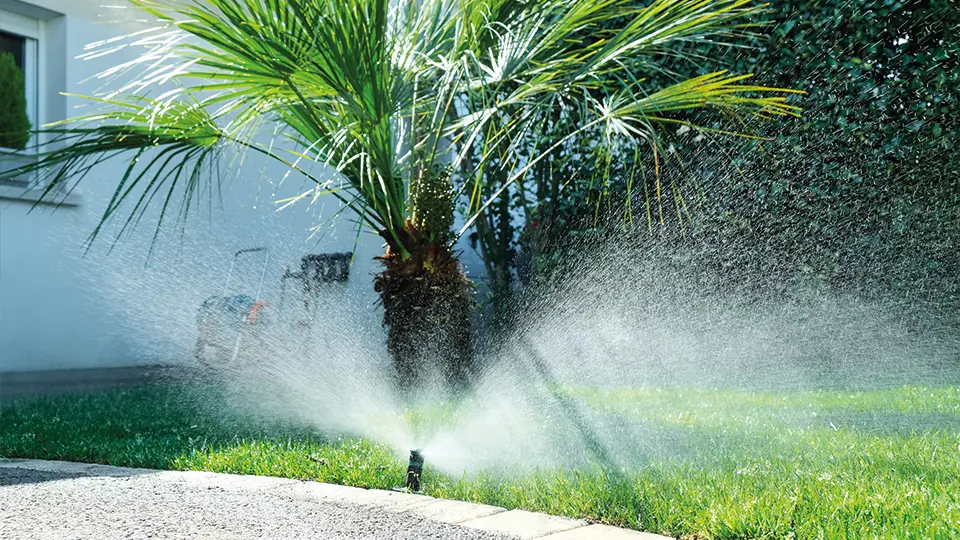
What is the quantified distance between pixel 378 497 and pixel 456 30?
103 inches

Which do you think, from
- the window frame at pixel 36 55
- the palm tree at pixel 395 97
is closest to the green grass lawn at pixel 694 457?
the palm tree at pixel 395 97

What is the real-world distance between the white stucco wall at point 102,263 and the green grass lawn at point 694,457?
4.77 feet

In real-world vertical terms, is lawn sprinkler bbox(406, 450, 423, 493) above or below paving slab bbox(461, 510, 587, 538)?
above

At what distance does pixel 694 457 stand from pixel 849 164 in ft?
11.4

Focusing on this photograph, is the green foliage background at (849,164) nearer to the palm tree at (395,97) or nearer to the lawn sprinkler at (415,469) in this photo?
the palm tree at (395,97)

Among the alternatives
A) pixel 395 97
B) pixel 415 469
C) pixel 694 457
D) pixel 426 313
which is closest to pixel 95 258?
pixel 426 313

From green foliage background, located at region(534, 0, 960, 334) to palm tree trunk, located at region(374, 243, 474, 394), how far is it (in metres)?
1.37

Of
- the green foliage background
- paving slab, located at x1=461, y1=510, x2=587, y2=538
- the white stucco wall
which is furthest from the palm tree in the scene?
the white stucco wall

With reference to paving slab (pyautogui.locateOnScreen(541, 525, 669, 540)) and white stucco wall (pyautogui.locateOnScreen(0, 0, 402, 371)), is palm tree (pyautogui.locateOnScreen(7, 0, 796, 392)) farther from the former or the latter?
white stucco wall (pyautogui.locateOnScreen(0, 0, 402, 371))

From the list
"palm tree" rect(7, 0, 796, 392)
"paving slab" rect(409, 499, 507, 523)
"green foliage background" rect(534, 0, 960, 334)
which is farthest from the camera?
"green foliage background" rect(534, 0, 960, 334)

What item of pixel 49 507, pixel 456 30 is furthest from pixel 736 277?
pixel 49 507

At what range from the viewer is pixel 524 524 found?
9.40ft

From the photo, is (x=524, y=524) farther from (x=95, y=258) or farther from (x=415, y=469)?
(x=95, y=258)

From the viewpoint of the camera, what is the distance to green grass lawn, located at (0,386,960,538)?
9.02 feet
